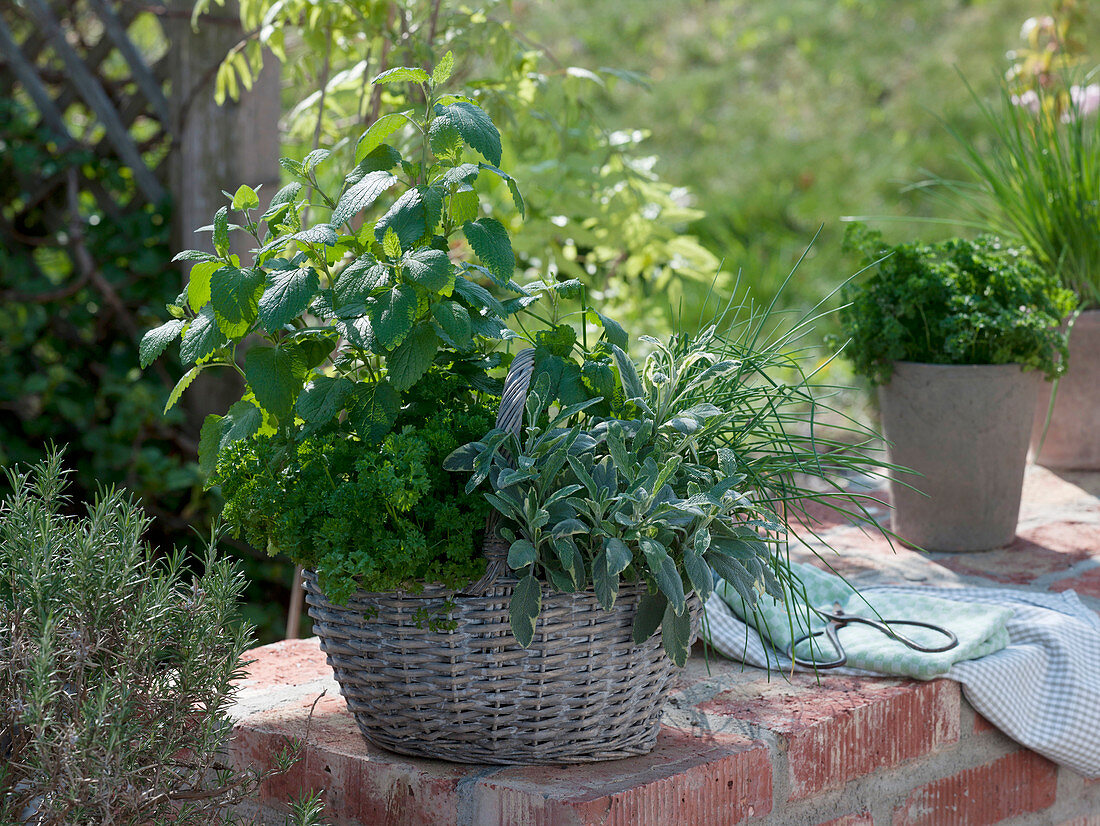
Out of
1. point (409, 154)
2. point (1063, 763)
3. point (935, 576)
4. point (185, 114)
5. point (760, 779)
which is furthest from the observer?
point (185, 114)

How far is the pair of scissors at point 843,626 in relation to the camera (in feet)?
4.85

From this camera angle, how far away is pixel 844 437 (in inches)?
134

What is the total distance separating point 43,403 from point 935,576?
2181mm

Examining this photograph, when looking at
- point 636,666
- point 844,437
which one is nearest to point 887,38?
point 844,437

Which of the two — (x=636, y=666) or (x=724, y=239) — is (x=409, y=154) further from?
(x=724, y=239)

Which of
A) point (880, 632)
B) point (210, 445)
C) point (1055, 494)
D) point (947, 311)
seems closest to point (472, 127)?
point (210, 445)

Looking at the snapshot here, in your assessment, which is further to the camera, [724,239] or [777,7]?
[777,7]

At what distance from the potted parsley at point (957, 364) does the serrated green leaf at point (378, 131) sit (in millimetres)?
1115

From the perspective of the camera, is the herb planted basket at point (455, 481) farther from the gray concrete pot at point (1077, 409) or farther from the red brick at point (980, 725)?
the gray concrete pot at point (1077, 409)

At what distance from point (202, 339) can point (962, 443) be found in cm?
150

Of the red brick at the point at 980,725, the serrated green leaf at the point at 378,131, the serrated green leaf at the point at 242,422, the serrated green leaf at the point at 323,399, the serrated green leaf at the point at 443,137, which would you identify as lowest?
the red brick at the point at 980,725

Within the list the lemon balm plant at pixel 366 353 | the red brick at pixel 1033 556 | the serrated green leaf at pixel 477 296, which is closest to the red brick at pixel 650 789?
the lemon balm plant at pixel 366 353

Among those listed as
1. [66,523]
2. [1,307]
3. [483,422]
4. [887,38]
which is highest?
[887,38]

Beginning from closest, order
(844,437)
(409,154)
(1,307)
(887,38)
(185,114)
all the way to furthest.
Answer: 1. (409,154)
2. (185,114)
3. (1,307)
4. (844,437)
5. (887,38)
